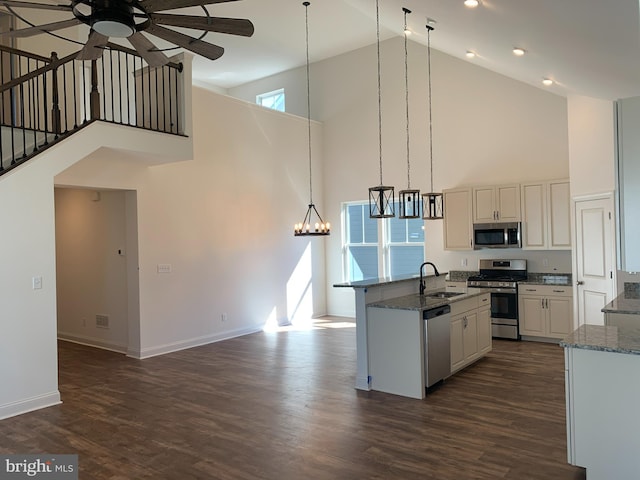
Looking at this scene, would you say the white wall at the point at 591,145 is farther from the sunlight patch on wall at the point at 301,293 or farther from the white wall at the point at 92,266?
the white wall at the point at 92,266

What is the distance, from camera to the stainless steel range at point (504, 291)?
7.20m

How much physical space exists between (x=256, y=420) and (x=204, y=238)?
390cm

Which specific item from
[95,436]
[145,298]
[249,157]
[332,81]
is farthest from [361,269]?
[95,436]

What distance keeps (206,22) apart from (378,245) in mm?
6946

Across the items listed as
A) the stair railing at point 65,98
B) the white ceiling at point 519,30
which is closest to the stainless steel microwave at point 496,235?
the white ceiling at point 519,30

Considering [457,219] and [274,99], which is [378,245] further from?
[274,99]

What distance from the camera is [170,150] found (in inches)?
236

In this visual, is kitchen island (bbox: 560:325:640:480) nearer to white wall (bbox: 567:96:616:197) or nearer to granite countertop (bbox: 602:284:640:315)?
granite countertop (bbox: 602:284:640:315)

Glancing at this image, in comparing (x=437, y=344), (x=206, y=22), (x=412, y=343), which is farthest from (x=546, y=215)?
(x=206, y=22)

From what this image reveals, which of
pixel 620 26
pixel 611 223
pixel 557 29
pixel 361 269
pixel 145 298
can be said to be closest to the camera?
pixel 620 26

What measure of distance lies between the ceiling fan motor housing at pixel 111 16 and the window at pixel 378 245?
697cm

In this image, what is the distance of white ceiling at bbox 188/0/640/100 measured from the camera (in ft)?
9.69

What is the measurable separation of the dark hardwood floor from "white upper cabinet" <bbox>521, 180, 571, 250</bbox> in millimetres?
1688

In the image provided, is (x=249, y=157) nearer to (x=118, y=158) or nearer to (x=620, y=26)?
(x=118, y=158)
